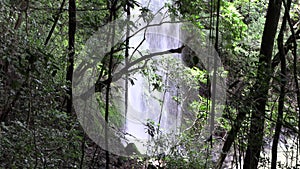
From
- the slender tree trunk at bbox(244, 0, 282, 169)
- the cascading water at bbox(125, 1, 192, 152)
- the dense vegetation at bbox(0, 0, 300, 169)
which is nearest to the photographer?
the dense vegetation at bbox(0, 0, 300, 169)

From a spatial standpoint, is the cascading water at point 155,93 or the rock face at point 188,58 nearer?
the cascading water at point 155,93

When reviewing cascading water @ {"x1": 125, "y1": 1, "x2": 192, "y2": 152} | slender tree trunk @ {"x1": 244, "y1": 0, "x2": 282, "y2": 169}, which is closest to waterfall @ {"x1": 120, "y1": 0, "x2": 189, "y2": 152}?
cascading water @ {"x1": 125, "y1": 1, "x2": 192, "y2": 152}

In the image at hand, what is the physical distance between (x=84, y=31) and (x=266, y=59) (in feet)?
4.48

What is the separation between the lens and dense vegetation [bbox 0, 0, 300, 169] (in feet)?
4.55

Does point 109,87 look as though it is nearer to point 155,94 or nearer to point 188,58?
point 188,58

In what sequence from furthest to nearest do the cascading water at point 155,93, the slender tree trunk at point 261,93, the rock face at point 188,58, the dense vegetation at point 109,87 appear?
the rock face at point 188,58
the cascading water at point 155,93
the slender tree trunk at point 261,93
the dense vegetation at point 109,87

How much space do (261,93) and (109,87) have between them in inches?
41.7

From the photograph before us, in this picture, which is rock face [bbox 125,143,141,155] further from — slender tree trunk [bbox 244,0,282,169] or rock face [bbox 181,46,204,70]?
slender tree trunk [bbox 244,0,282,169]

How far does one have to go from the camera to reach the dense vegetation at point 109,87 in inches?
54.6

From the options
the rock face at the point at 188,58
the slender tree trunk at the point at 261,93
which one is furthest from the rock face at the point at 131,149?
the slender tree trunk at the point at 261,93

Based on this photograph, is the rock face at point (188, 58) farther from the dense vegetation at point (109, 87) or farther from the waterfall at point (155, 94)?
the dense vegetation at point (109, 87)

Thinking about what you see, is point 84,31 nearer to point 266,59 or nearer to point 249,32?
point 266,59

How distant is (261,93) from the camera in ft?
5.94

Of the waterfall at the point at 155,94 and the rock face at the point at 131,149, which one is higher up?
the waterfall at the point at 155,94
